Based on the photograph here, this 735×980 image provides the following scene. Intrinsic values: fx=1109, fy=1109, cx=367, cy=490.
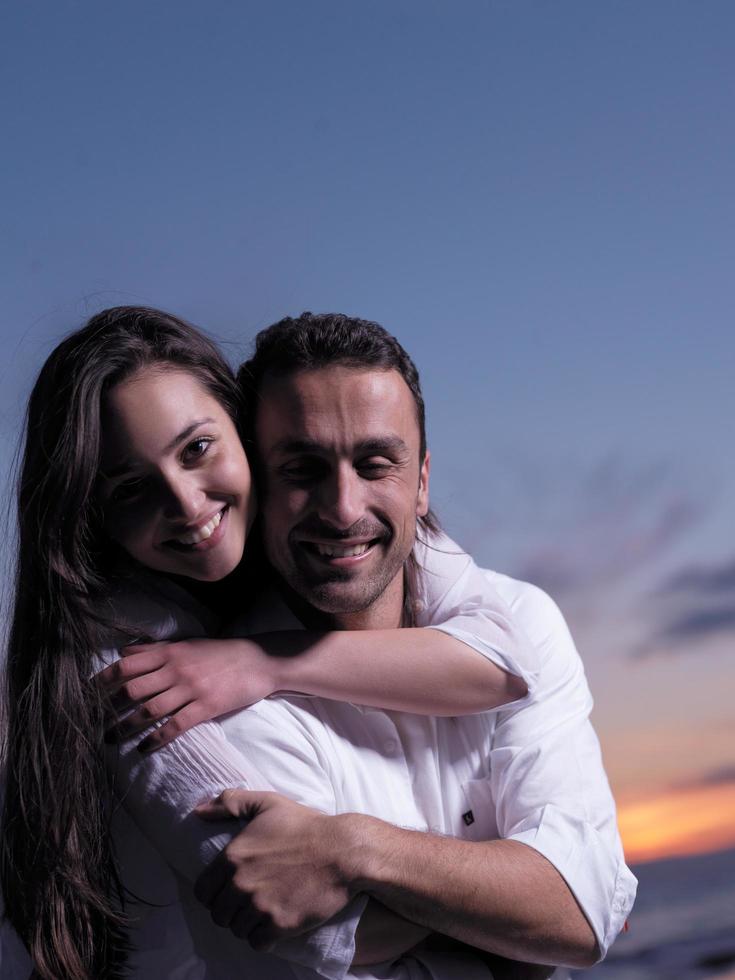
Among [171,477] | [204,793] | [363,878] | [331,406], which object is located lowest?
[363,878]

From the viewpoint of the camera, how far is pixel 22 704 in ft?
7.93

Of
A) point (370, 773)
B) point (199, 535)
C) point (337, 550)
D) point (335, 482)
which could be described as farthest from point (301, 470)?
point (370, 773)

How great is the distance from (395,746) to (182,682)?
1.81 ft

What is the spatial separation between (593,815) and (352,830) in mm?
659

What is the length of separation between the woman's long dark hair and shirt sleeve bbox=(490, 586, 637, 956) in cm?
87

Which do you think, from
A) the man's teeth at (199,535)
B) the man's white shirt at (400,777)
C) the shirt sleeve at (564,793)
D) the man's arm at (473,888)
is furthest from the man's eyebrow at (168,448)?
the shirt sleeve at (564,793)

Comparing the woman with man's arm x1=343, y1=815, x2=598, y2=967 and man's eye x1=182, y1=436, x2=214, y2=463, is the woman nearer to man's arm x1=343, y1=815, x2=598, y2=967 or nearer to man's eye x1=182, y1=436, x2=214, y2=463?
man's eye x1=182, y1=436, x2=214, y2=463

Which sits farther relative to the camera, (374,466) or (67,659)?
(374,466)

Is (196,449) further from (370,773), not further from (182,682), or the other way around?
(370,773)

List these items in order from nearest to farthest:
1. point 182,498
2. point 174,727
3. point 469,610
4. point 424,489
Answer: point 174,727 → point 182,498 → point 469,610 → point 424,489

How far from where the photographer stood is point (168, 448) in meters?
2.30

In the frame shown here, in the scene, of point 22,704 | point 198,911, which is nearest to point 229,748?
point 198,911

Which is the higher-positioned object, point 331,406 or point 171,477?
point 331,406

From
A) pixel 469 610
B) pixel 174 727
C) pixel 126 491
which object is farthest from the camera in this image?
pixel 469 610
